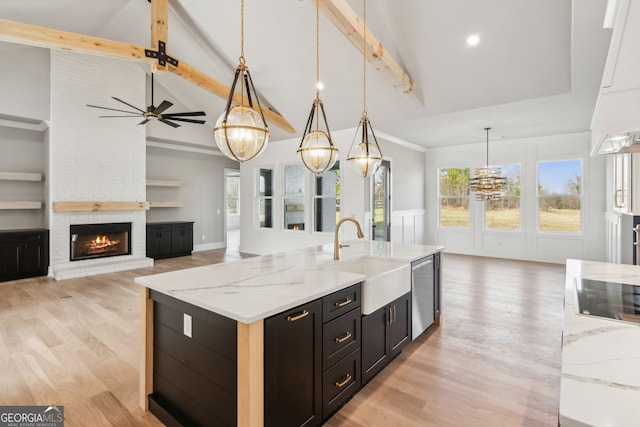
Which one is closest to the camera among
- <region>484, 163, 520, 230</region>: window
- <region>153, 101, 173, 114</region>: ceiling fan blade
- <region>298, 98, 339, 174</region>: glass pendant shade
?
<region>298, 98, 339, 174</region>: glass pendant shade

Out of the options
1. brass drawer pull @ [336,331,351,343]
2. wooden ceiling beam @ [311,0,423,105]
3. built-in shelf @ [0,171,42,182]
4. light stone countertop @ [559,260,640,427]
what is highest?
wooden ceiling beam @ [311,0,423,105]

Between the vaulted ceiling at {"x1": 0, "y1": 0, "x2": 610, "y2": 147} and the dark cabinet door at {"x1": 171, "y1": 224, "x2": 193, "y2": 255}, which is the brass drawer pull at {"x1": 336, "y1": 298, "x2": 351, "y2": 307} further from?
the dark cabinet door at {"x1": 171, "y1": 224, "x2": 193, "y2": 255}

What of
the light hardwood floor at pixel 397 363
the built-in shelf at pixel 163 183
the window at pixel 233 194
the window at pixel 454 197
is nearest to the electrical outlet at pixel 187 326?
the light hardwood floor at pixel 397 363

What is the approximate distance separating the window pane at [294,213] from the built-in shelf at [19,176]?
4.84m

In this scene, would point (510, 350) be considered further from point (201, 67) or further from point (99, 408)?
point (201, 67)

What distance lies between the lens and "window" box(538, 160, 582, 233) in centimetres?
669

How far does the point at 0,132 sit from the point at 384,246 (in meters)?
7.24

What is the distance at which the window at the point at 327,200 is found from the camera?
21.7ft

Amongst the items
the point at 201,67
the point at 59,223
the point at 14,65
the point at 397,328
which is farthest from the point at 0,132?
the point at 397,328

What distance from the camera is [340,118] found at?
19.7ft

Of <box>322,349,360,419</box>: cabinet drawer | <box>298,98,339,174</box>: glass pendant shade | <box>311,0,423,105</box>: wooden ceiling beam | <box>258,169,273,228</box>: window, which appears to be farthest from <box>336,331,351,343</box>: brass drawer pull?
<box>258,169,273,228</box>: window

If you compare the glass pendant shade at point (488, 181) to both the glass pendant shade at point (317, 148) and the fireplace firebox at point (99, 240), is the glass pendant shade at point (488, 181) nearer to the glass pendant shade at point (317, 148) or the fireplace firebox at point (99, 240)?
the glass pendant shade at point (317, 148)

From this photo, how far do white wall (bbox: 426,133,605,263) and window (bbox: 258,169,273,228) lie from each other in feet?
13.9

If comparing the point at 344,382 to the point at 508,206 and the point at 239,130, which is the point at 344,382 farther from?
the point at 508,206
